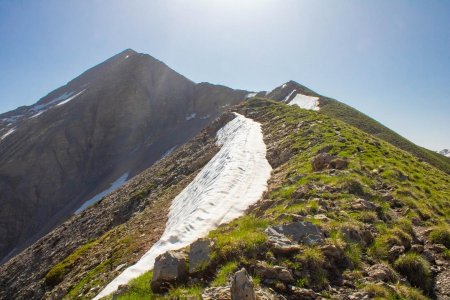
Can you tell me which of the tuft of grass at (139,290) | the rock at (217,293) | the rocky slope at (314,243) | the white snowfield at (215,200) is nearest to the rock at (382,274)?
the rocky slope at (314,243)

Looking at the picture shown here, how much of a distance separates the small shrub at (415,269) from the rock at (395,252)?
0.22 meters

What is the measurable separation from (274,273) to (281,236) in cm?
170

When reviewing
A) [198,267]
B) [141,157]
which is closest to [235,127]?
[198,267]

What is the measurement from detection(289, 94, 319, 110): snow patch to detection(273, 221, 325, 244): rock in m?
63.3

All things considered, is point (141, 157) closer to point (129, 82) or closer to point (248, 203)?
point (129, 82)

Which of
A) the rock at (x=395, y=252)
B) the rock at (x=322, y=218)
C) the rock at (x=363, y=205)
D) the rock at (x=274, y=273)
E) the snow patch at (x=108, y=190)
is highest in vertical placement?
the rock at (x=363, y=205)

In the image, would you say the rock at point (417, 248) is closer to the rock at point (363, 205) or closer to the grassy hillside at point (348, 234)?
the grassy hillside at point (348, 234)

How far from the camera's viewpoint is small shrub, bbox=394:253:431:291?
29.7ft

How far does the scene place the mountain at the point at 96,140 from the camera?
9806 centimetres

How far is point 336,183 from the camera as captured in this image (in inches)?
585

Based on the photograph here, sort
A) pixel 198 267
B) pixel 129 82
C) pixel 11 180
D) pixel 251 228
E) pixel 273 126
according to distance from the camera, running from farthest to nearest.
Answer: pixel 129 82, pixel 11 180, pixel 273 126, pixel 251 228, pixel 198 267

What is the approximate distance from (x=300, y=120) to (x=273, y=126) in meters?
4.70

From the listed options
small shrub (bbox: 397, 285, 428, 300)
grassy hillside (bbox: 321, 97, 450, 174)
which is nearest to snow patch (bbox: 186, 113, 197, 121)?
grassy hillside (bbox: 321, 97, 450, 174)

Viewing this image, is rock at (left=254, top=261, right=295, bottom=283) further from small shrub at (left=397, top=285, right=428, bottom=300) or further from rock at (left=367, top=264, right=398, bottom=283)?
small shrub at (left=397, top=285, right=428, bottom=300)
